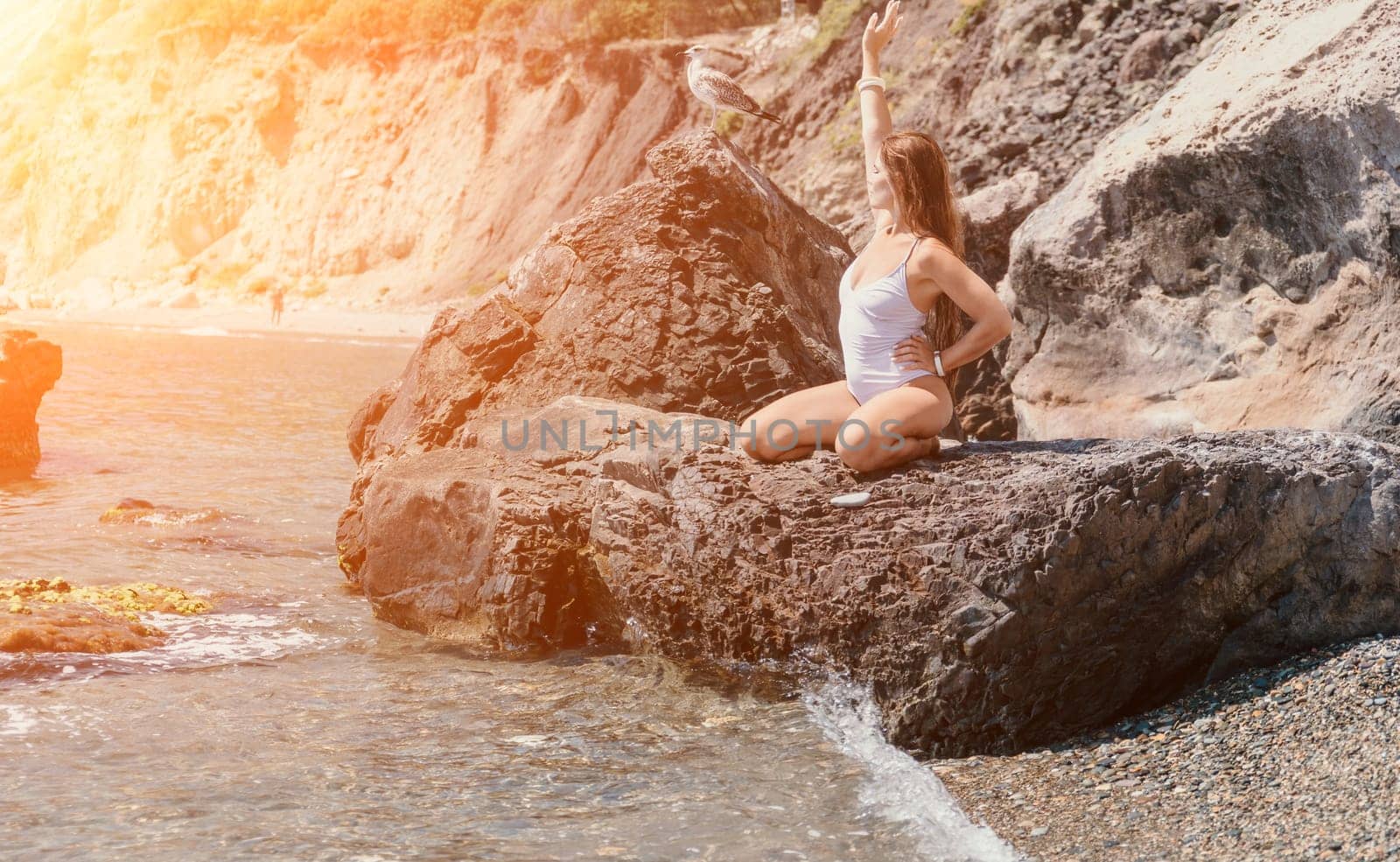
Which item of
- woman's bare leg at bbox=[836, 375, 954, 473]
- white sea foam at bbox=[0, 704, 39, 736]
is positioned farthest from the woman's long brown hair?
white sea foam at bbox=[0, 704, 39, 736]

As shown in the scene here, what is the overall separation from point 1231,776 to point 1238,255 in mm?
4290

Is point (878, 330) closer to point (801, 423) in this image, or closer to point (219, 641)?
point (801, 423)

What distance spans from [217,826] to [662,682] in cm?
192

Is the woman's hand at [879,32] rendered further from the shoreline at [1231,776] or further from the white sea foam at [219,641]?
the white sea foam at [219,641]

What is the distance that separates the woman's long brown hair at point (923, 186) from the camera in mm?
4914

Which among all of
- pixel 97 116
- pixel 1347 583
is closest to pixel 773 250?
pixel 1347 583

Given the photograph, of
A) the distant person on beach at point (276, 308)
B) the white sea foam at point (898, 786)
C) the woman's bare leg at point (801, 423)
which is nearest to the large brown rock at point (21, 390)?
the woman's bare leg at point (801, 423)

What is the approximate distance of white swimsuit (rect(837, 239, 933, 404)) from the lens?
195 inches

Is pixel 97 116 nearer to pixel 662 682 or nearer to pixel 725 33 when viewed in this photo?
pixel 725 33

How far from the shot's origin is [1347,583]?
15.0 feet

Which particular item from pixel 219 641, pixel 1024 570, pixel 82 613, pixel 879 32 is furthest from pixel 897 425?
pixel 82 613

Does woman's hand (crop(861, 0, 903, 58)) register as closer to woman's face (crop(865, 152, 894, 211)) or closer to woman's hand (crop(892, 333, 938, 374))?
woman's face (crop(865, 152, 894, 211))

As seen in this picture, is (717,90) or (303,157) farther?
(303,157)

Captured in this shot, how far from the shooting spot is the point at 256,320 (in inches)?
1683
